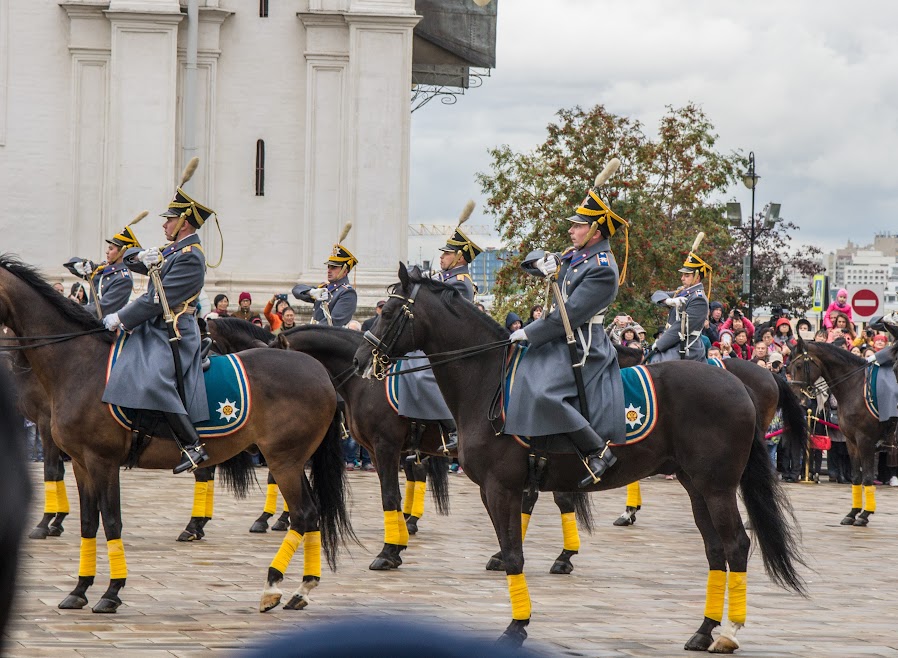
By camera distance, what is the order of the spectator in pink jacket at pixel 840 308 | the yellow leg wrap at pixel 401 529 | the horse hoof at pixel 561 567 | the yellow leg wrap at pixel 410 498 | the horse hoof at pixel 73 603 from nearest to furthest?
1. the horse hoof at pixel 73 603
2. the horse hoof at pixel 561 567
3. the yellow leg wrap at pixel 401 529
4. the yellow leg wrap at pixel 410 498
5. the spectator in pink jacket at pixel 840 308

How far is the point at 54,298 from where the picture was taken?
9.63m

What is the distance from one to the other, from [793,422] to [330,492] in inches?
203

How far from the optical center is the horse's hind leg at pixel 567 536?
11352 millimetres

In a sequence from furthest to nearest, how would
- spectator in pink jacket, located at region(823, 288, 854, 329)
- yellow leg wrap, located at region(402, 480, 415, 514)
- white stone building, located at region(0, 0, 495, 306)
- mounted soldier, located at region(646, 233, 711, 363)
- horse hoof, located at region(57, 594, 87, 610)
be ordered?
1. white stone building, located at region(0, 0, 495, 306)
2. spectator in pink jacket, located at region(823, 288, 854, 329)
3. mounted soldier, located at region(646, 233, 711, 363)
4. yellow leg wrap, located at region(402, 480, 415, 514)
5. horse hoof, located at region(57, 594, 87, 610)

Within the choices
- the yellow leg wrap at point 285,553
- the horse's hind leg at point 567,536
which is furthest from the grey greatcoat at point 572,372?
the horse's hind leg at point 567,536

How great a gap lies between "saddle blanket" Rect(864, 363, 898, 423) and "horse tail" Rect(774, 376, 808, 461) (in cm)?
383

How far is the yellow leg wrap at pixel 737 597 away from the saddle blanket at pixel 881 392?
30.1ft

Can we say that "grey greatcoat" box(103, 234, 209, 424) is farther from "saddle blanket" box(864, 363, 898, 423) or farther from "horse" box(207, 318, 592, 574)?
"saddle blanket" box(864, 363, 898, 423)

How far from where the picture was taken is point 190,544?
41.7 ft

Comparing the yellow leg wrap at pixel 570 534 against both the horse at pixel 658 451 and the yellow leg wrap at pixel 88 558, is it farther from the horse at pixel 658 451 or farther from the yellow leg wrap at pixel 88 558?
the yellow leg wrap at pixel 88 558

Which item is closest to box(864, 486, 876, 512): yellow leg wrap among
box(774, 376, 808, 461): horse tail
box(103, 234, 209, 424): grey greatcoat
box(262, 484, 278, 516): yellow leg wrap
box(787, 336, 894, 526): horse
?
box(787, 336, 894, 526): horse

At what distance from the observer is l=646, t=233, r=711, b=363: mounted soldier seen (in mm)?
15672

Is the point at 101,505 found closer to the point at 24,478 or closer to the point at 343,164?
the point at 24,478

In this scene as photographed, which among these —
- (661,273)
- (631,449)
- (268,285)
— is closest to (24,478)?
(631,449)
